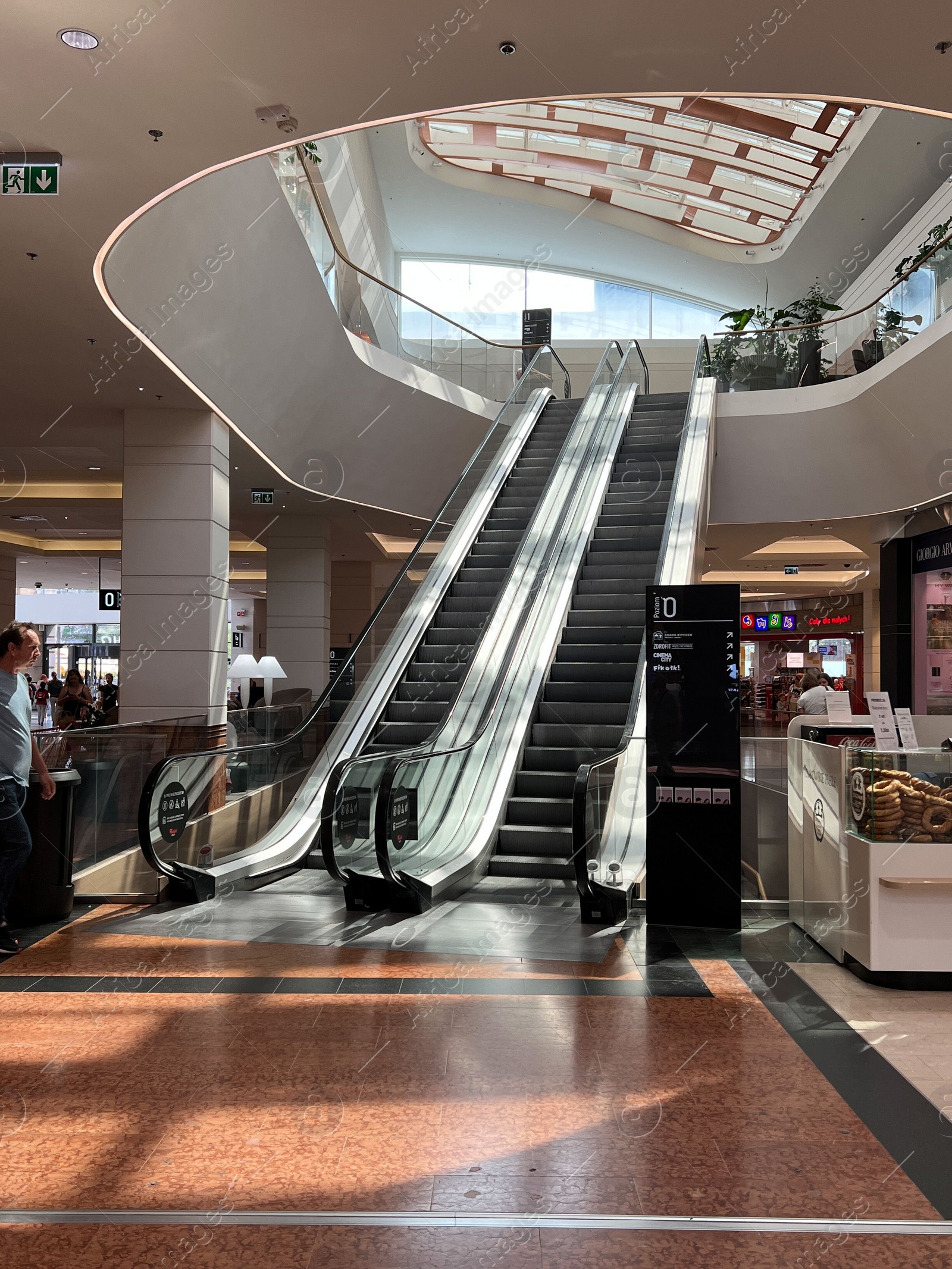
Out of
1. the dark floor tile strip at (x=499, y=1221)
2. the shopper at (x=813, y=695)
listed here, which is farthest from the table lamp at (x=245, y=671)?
the dark floor tile strip at (x=499, y=1221)

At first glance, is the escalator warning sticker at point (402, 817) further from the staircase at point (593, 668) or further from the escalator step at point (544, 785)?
the escalator step at point (544, 785)

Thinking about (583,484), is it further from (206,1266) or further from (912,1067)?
(206,1266)

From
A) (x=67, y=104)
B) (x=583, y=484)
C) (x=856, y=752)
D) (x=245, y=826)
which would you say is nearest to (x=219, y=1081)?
(x=856, y=752)

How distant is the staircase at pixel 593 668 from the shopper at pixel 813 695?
6.80 feet

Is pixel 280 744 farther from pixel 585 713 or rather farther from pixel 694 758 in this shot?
pixel 694 758

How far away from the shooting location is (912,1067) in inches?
160

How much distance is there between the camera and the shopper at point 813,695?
11016mm

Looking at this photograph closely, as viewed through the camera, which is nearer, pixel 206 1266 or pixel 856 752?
pixel 206 1266

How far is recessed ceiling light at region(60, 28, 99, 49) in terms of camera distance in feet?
15.0

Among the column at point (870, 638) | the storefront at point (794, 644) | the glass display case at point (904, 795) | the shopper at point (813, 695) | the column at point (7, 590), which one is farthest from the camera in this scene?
the storefront at point (794, 644)

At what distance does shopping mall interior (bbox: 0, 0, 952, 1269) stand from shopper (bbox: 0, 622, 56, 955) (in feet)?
0.11

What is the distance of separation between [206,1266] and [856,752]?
162 inches

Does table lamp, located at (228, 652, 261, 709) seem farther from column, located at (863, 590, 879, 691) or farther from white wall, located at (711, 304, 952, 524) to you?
column, located at (863, 590, 879, 691)

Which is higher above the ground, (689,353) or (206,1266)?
(689,353)
